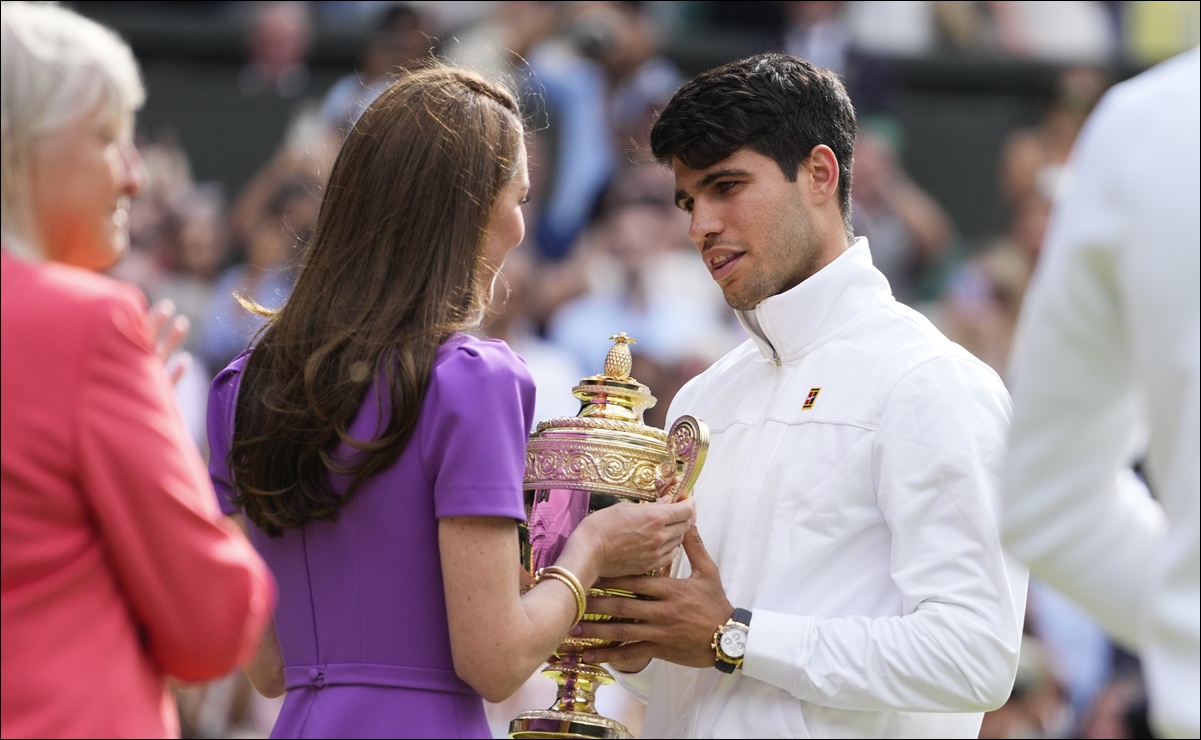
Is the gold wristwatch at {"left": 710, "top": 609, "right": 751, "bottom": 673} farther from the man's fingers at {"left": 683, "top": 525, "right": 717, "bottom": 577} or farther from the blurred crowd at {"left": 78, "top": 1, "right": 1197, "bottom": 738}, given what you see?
the blurred crowd at {"left": 78, "top": 1, "right": 1197, "bottom": 738}

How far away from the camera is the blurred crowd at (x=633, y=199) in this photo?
7406 mm

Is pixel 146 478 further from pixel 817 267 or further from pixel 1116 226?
pixel 817 267

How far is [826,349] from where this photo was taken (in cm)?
340

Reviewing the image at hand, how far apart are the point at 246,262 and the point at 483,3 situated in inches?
106

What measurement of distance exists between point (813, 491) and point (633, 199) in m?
5.45

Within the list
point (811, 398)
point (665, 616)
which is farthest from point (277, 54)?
point (665, 616)

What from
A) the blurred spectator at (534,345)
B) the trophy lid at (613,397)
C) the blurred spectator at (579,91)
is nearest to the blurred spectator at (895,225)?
the blurred spectator at (579,91)

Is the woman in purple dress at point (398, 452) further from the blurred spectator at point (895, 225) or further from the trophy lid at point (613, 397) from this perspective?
the blurred spectator at point (895, 225)

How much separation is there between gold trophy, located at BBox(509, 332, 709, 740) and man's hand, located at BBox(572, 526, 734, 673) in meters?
0.02

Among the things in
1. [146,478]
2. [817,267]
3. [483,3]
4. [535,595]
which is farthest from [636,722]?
[483,3]

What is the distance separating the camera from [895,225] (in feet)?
30.5

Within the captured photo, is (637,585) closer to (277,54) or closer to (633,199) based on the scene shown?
(633,199)

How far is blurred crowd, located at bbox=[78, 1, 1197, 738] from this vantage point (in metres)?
7.41

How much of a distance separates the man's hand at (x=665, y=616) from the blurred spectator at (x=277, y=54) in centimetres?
687
